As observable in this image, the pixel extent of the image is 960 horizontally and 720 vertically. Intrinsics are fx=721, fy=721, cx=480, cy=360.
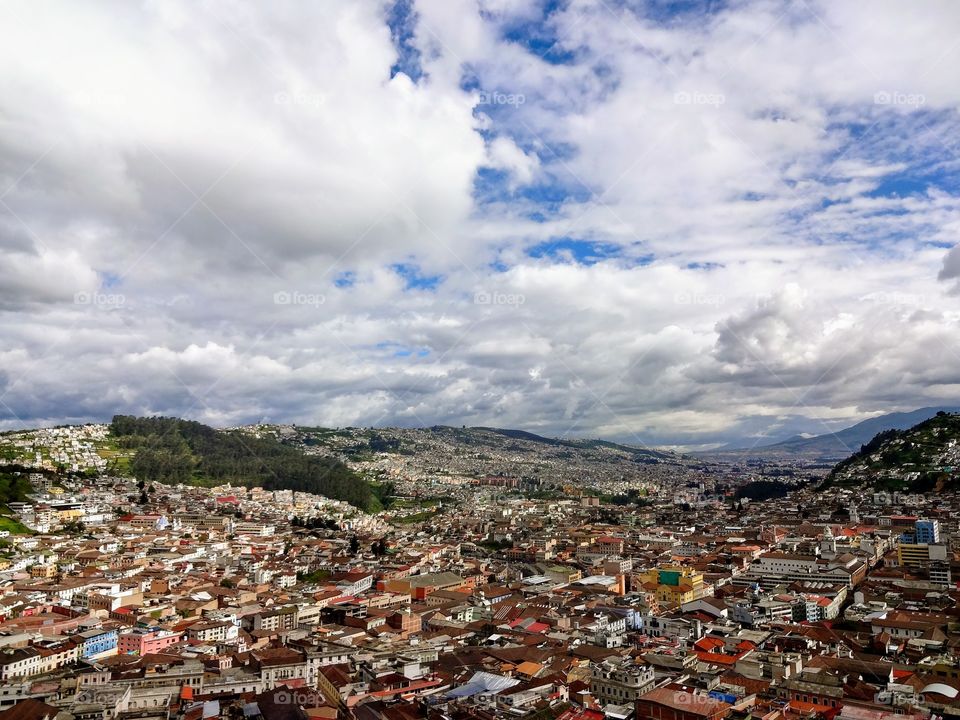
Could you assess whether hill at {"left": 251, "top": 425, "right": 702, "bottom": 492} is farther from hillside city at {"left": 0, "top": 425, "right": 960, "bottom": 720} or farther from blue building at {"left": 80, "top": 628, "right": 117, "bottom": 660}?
blue building at {"left": 80, "top": 628, "right": 117, "bottom": 660}

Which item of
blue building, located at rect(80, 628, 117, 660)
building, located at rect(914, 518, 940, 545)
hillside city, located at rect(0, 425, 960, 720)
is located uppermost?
building, located at rect(914, 518, 940, 545)

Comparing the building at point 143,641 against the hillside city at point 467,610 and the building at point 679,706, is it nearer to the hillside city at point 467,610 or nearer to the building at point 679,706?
the hillside city at point 467,610

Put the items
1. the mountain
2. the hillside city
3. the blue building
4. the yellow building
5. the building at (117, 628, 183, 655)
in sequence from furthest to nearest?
1. the mountain
2. the yellow building
3. the building at (117, 628, 183, 655)
4. the blue building
5. the hillside city

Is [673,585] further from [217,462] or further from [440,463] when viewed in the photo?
[440,463]

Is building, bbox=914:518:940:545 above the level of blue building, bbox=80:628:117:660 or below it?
above

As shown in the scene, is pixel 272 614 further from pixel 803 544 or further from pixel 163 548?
pixel 803 544

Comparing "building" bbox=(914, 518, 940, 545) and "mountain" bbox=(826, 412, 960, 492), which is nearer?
"building" bbox=(914, 518, 940, 545)

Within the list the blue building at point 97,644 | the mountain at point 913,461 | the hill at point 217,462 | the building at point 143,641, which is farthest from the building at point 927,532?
the hill at point 217,462

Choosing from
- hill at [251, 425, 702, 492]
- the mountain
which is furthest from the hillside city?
hill at [251, 425, 702, 492]
